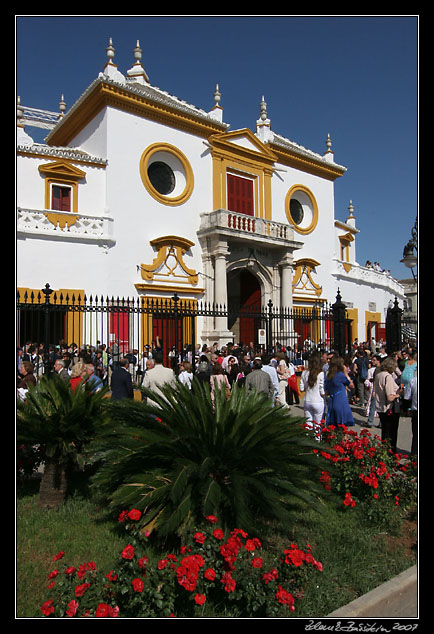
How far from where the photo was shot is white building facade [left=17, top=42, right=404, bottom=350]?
55.3 feet

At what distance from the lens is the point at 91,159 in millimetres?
17469

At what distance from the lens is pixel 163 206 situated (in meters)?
19.3

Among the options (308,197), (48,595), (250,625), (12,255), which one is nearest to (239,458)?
(250,625)

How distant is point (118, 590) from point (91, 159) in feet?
55.2

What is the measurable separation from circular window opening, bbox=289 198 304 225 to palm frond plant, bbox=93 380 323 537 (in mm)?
21534

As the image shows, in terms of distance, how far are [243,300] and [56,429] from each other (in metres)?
18.6

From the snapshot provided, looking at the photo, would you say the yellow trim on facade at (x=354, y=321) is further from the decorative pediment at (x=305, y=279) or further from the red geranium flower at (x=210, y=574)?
the red geranium flower at (x=210, y=574)

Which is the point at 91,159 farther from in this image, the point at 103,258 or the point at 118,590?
the point at 118,590

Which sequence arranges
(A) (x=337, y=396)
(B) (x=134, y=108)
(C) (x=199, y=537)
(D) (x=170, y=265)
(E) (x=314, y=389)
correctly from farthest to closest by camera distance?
(D) (x=170, y=265) → (B) (x=134, y=108) → (E) (x=314, y=389) → (A) (x=337, y=396) → (C) (x=199, y=537)

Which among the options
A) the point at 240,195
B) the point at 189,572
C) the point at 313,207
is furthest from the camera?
the point at 313,207

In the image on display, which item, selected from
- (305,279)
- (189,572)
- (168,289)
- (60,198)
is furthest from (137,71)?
(189,572)

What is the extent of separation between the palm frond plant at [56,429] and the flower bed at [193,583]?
1866mm

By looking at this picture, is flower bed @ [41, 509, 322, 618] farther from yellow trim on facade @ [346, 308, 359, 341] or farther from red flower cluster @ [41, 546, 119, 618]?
yellow trim on facade @ [346, 308, 359, 341]

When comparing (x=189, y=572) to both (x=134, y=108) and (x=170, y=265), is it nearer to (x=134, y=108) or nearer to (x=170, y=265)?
(x=170, y=265)
